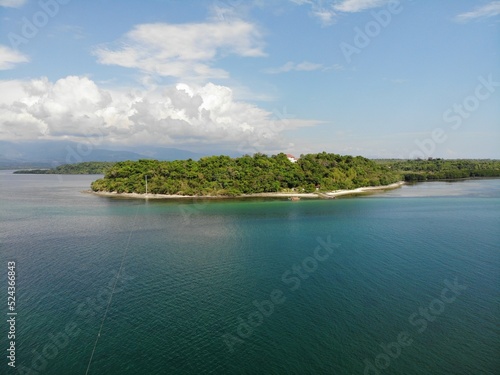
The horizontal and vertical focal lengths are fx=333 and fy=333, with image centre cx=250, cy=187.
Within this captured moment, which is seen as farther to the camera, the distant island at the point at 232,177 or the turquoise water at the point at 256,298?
the distant island at the point at 232,177

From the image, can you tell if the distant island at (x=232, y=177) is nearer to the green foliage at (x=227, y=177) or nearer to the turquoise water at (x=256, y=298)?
the green foliage at (x=227, y=177)

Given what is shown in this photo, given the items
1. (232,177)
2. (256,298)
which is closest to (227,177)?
(232,177)

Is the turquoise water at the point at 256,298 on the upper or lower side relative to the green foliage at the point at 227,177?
lower

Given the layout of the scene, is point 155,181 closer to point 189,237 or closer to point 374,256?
point 189,237

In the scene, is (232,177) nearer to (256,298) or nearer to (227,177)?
(227,177)

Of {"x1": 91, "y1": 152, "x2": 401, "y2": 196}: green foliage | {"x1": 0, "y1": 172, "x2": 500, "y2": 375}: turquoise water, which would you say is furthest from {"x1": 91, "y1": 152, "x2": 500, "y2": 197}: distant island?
{"x1": 0, "y1": 172, "x2": 500, "y2": 375}: turquoise water

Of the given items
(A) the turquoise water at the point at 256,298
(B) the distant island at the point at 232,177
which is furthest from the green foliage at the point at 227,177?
(A) the turquoise water at the point at 256,298

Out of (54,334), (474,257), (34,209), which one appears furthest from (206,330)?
(34,209)
